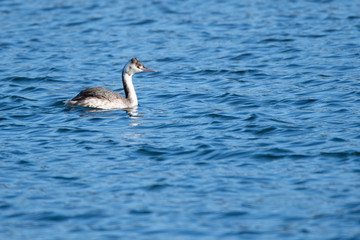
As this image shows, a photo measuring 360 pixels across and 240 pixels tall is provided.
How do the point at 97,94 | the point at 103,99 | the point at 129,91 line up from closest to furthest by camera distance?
the point at 97,94 < the point at 103,99 < the point at 129,91

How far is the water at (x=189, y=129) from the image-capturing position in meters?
8.97

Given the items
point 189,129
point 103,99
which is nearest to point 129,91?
point 103,99

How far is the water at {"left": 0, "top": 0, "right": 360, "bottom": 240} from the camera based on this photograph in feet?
29.4

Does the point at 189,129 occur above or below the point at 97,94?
below

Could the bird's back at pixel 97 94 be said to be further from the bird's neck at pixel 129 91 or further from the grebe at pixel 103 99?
the bird's neck at pixel 129 91

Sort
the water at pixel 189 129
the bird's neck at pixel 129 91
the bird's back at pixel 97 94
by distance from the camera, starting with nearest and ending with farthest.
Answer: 1. the water at pixel 189 129
2. the bird's back at pixel 97 94
3. the bird's neck at pixel 129 91

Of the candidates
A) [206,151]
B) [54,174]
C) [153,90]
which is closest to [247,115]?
[206,151]

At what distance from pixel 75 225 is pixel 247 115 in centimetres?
620

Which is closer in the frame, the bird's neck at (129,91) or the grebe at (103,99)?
the grebe at (103,99)

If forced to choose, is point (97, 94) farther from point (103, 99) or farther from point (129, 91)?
point (129, 91)

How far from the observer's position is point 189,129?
13242 mm

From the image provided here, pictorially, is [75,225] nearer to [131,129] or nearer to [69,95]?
[131,129]

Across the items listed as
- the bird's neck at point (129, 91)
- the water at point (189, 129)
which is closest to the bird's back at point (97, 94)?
the water at point (189, 129)

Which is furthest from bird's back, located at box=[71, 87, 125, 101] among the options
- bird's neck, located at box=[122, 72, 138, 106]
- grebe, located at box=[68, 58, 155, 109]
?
bird's neck, located at box=[122, 72, 138, 106]
